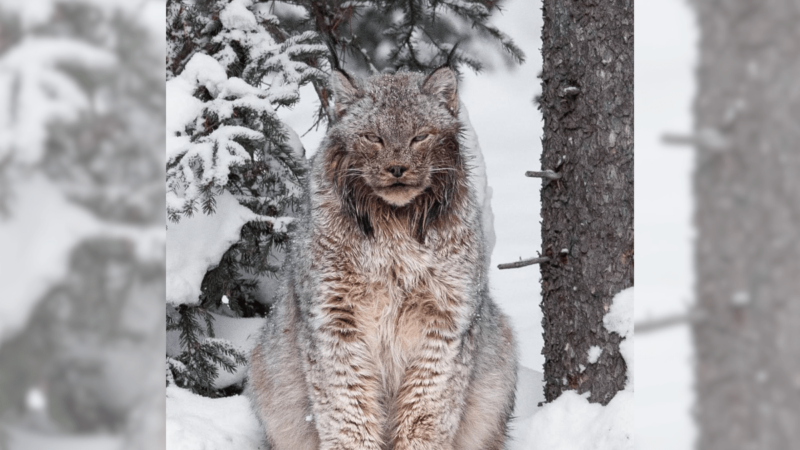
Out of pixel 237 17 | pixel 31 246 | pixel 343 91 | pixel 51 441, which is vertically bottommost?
pixel 51 441

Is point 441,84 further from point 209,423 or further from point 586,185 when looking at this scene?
point 209,423

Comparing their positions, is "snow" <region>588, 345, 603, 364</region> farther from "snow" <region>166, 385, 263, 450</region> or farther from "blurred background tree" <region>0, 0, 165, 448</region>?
"blurred background tree" <region>0, 0, 165, 448</region>

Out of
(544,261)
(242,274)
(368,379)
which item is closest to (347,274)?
(368,379)

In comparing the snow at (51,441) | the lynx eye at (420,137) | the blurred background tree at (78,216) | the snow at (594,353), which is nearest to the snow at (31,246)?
the blurred background tree at (78,216)

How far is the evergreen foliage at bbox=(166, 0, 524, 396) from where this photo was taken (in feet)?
12.7

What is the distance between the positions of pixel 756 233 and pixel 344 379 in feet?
7.31

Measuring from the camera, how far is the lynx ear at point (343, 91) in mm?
3061

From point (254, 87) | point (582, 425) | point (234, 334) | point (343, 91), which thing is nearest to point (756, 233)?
point (343, 91)

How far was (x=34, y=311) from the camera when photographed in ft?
3.44

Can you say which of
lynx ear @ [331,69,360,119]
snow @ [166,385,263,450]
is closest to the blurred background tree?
lynx ear @ [331,69,360,119]

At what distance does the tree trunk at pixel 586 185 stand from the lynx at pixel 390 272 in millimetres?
710

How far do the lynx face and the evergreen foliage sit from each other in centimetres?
73

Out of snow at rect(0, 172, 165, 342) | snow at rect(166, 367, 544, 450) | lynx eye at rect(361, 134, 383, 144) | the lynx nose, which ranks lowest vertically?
snow at rect(166, 367, 544, 450)

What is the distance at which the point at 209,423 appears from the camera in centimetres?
342
